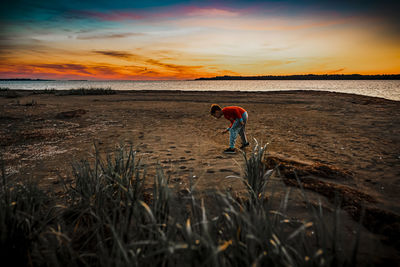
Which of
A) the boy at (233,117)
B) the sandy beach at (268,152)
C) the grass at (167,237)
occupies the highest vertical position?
the boy at (233,117)

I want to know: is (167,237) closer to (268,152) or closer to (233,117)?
(268,152)

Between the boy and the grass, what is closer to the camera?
the grass

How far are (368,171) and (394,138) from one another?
11.7 ft

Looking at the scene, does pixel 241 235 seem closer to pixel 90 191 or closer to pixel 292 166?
pixel 90 191

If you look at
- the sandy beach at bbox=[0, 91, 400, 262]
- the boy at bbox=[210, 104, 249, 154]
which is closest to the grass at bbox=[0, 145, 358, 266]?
the sandy beach at bbox=[0, 91, 400, 262]

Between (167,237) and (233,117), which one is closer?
(167,237)

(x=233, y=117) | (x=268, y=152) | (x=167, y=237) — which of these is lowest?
(x=268, y=152)

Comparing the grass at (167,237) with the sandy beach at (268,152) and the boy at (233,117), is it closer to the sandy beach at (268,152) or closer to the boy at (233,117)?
the sandy beach at (268,152)

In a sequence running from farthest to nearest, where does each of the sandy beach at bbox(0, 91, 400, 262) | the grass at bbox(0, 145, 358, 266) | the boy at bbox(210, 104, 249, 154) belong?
the boy at bbox(210, 104, 249, 154) → the sandy beach at bbox(0, 91, 400, 262) → the grass at bbox(0, 145, 358, 266)

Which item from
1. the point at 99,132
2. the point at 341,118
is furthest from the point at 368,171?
the point at 99,132

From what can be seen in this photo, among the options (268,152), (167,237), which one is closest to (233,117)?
(268,152)

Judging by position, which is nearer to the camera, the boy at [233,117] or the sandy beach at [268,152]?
the sandy beach at [268,152]

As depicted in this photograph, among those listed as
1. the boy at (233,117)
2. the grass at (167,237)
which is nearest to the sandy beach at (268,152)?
the grass at (167,237)

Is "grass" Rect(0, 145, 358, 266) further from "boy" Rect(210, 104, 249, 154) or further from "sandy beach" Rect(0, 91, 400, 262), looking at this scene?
"boy" Rect(210, 104, 249, 154)
